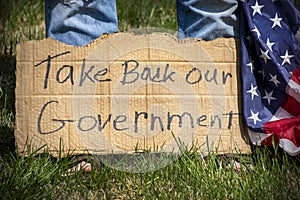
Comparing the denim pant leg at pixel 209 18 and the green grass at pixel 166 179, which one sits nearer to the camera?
the green grass at pixel 166 179

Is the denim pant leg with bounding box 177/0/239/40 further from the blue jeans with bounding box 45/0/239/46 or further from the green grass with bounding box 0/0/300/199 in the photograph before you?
the green grass with bounding box 0/0/300/199

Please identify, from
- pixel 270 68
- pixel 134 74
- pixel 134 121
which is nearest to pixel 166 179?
pixel 134 121

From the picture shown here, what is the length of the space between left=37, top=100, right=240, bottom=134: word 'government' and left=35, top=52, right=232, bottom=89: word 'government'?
91mm

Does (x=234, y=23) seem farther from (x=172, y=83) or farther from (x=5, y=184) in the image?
(x=5, y=184)

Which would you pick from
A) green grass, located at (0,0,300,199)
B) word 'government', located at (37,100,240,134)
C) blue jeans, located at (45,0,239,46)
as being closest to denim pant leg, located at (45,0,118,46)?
blue jeans, located at (45,0,239,46)

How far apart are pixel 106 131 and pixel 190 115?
0.89 ft

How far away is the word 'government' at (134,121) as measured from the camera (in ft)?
7.11

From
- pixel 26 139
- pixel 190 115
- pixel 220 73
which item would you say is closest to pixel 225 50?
pixel 220 73

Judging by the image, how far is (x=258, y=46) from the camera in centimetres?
218

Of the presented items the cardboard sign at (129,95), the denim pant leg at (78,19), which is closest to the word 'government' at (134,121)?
the cardboard sign at (129,95)

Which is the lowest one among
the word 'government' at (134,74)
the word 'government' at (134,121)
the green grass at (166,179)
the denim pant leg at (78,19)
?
the green grass at (166,179)

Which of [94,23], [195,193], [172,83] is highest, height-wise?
[94,23]

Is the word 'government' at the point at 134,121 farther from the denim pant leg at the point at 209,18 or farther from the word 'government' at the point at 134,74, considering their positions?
the denim pant leg at the point at 209,18

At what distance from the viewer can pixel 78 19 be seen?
2.20 m
